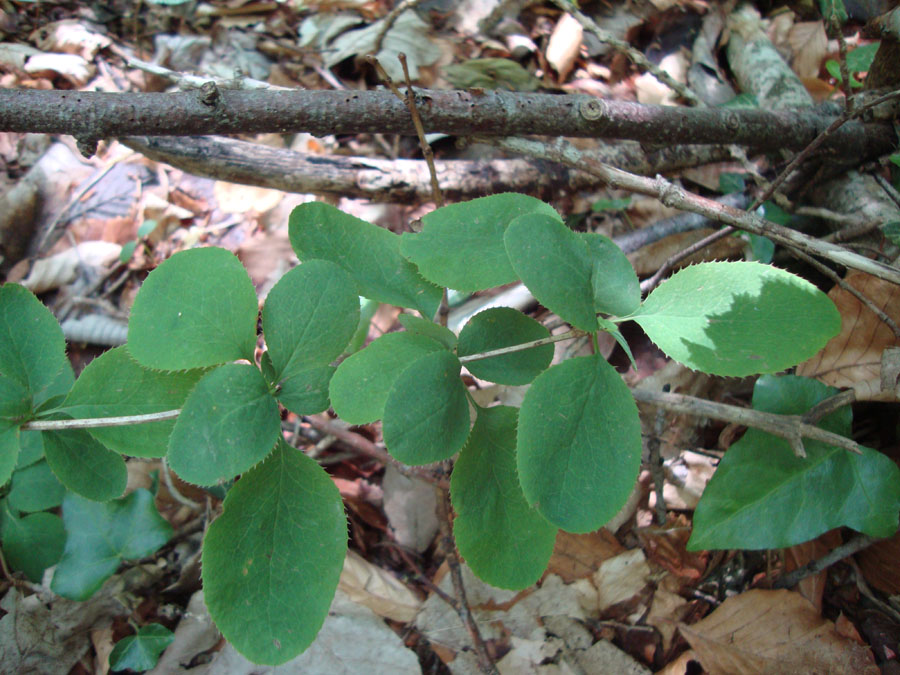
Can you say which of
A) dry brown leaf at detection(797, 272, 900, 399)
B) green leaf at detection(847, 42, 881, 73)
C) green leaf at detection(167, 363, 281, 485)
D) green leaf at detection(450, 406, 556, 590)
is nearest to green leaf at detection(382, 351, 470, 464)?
green leaf at detection(450, 406, 556, 590)

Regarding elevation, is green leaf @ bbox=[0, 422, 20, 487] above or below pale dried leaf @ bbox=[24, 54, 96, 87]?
above

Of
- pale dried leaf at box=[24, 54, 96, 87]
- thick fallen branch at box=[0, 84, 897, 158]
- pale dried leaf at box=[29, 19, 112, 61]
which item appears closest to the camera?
thick fallen branch at box=[0, 84, 897, 158]

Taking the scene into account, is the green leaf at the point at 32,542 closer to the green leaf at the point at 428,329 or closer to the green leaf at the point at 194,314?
the green leaf at the point at 194,314

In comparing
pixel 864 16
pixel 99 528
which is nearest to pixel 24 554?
pixel 99 528

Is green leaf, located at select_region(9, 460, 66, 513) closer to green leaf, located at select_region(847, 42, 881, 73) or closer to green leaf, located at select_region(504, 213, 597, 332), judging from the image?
green leaf, located at select_region(504, 213, 597, 332)

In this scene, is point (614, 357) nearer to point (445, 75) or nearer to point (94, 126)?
point (94, 126)

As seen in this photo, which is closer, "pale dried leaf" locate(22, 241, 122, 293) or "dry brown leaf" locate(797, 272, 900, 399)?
"dry brown leaf" locate(797, 272, 900, 399)
